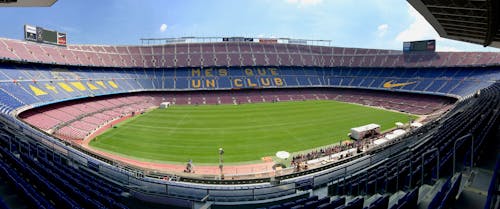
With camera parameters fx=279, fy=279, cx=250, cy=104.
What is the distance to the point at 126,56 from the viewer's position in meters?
63.5

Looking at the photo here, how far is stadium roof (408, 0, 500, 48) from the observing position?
1091 cm

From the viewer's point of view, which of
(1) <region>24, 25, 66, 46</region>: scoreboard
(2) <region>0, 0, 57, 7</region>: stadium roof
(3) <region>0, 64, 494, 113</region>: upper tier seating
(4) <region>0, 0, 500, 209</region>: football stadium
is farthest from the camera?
(1) <region>24, 25, 66, 46</region>: scoreboard

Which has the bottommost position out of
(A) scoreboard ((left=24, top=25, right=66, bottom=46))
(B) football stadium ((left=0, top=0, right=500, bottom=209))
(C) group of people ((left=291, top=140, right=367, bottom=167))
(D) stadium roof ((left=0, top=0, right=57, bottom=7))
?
(C) group of people ((left=291, top=140, right=367, bottom=167))

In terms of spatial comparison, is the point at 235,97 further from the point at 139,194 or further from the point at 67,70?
the point at 139,194

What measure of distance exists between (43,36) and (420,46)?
77.1m

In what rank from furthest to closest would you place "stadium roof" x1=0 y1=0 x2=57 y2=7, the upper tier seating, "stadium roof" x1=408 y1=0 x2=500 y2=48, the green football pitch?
the upper tier seating → the green football pitch → "stadium roof" x1=0 y1=0 x2=57 y2=7 → "stadium roof" x1=408 y1=0 x2=500 y2=48

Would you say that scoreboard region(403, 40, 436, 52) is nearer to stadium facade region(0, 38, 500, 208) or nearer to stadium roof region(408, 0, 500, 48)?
stadium facade region(0, 38, 500, 208)

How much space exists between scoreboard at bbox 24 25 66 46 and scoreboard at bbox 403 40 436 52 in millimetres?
73448

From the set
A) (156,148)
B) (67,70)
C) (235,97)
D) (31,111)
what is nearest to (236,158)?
(156,148)

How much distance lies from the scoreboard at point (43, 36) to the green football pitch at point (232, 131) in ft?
78.5

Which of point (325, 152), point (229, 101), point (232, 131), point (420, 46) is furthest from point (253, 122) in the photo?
point (420, 46)

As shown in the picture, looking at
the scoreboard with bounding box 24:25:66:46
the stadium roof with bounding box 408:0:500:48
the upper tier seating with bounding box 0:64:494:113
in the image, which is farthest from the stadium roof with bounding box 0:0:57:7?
the scoreboard with bounding box 24:25:66:46

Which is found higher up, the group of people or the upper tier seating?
the upper tier seating

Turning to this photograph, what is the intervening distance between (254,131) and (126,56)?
4386 cm
